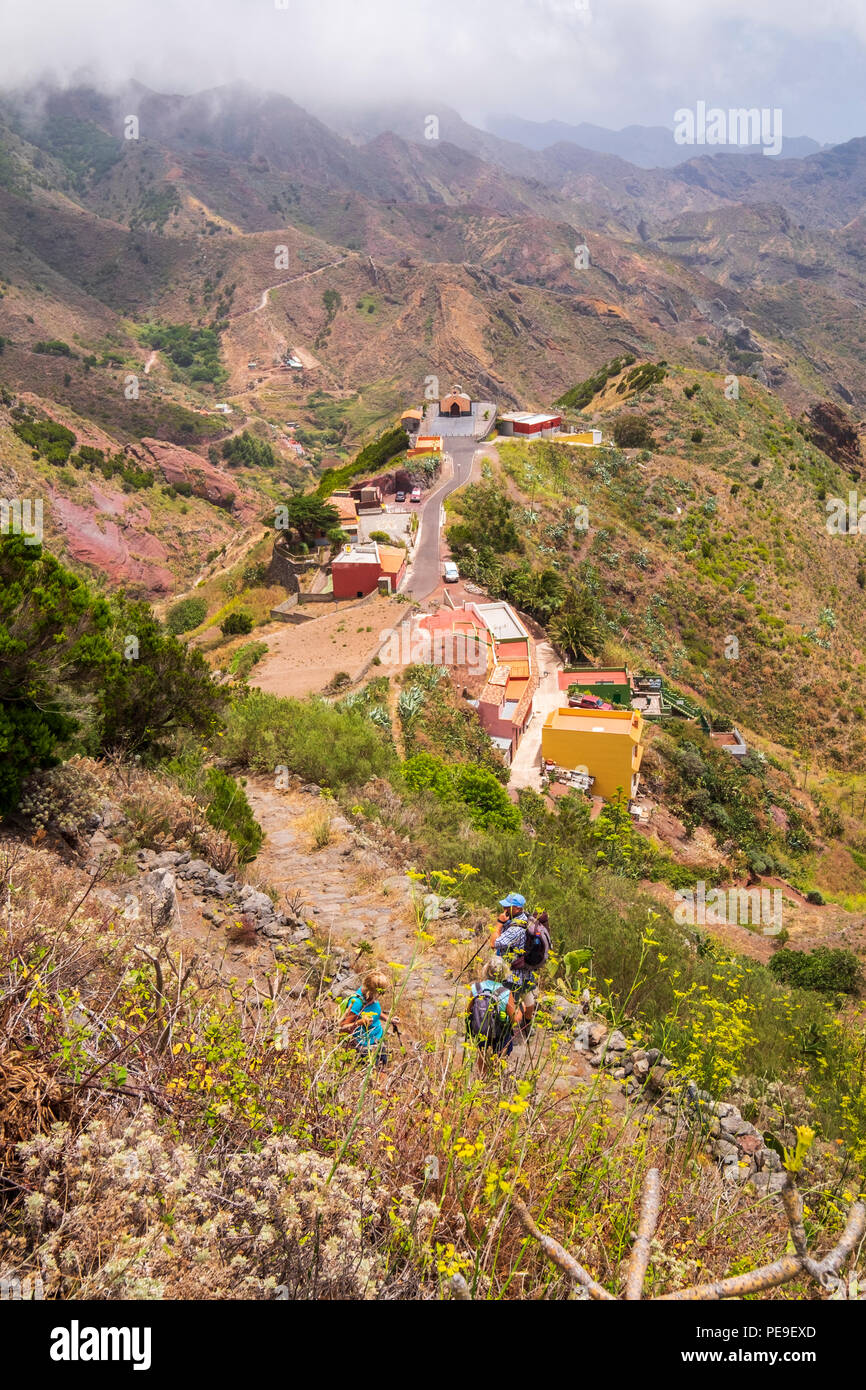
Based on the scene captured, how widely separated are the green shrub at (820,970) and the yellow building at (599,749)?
6837 millimetres

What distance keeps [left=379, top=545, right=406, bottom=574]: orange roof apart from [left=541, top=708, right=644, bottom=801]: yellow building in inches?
381

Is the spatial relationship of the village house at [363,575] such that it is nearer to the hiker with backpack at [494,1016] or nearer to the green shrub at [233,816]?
the green shrub at [233,816]

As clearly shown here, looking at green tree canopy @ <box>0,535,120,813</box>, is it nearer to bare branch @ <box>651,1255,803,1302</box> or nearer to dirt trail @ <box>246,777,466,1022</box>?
dirt trail @ <box>246,777,466,1022</box>

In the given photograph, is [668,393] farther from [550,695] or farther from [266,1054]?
[266,1054]

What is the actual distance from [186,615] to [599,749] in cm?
2189

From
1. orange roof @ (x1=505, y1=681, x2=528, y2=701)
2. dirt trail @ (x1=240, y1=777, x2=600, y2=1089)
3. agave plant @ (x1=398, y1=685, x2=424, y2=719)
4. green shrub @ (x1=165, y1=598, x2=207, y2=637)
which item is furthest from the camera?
green shrub @ (x1=165, y1=598, x2=207, y2=637)

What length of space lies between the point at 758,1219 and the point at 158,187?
219m

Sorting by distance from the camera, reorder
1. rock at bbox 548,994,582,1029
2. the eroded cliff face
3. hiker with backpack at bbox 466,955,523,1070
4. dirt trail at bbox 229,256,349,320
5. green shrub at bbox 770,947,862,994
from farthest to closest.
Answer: dirt trail at bbox 229,256,349,320
the eroded cliff face
green shrub at bbox 770,947,862,994
rock at bbox 548,994,582,1029
hiker with backpack at bbox 466,955,523,1070

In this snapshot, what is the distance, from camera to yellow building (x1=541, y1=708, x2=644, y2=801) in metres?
20.7

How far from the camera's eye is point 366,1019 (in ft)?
12.3

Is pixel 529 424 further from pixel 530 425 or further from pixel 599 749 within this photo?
pixel 599 749

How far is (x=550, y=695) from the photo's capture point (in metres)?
24.7

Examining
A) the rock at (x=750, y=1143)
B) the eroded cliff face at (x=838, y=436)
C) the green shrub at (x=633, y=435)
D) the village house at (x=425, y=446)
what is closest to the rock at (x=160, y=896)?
the rock at (x=750, y=1143)

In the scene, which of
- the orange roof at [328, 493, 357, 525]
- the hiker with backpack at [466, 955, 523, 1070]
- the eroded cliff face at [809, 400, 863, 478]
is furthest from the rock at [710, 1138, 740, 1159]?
the eroded cliff face at [809, 400, 863, 478]
